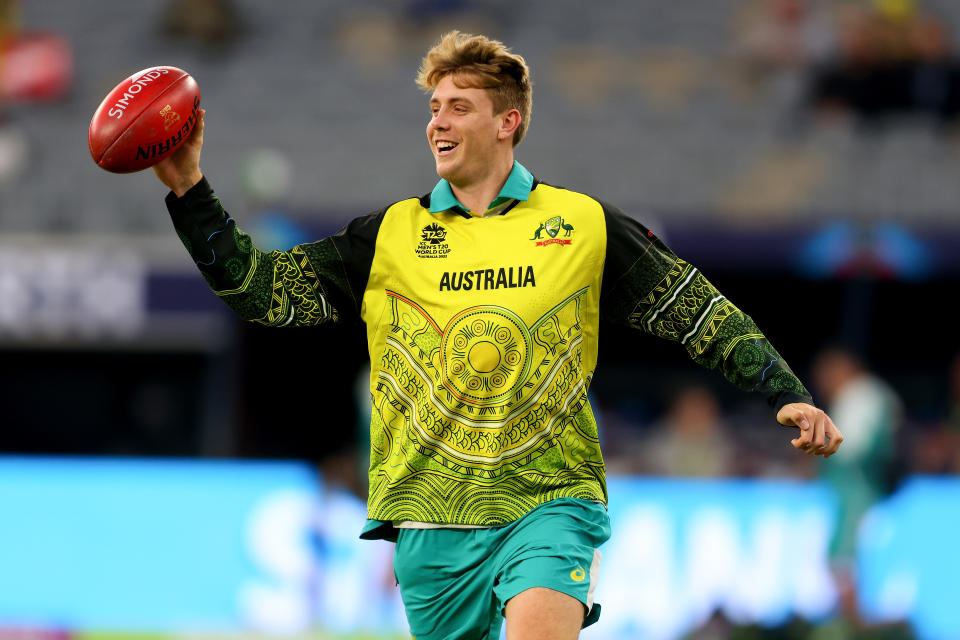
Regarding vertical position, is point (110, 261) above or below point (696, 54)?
below

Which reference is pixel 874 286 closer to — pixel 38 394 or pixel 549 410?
pixel 38 394

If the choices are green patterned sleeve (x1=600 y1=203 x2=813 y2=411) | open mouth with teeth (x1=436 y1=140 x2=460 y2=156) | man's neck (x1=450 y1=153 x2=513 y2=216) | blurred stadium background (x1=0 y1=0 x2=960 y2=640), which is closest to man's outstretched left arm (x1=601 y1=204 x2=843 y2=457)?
green patterned sleeve (x1=600 y1=203 x2=813 y2=411)

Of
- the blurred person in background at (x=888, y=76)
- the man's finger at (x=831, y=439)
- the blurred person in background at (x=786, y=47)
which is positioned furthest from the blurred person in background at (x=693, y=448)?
the man's finger at (x=831, y=439)

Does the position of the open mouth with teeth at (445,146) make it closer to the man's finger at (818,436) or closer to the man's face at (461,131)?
the man's face at (461,131)

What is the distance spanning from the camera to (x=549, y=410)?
399 cm

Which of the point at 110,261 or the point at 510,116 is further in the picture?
the point at 110,261

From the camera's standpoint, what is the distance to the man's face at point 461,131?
13.5 feet

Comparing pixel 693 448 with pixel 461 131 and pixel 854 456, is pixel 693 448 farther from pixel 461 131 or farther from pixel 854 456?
pixel 461 131

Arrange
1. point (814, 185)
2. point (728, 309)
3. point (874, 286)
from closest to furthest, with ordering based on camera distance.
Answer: point (728, 309), point (814, 185), point (874, 286)

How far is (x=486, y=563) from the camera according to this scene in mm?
3994

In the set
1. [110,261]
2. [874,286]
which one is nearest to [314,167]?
[110,261]

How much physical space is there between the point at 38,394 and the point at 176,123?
12894mm

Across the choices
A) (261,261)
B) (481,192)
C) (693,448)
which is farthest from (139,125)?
(693,448)

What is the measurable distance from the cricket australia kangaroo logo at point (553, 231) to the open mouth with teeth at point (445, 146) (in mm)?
353
